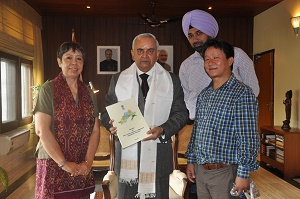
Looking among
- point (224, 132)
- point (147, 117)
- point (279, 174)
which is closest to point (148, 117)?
point (147, 117)

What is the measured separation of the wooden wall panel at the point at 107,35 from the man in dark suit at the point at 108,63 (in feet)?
0.50

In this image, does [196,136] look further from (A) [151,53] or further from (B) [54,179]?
(B) [54,179]

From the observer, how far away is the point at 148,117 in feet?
6.92

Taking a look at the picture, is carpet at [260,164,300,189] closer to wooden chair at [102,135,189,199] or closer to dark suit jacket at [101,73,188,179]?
wooden chair at [102,135,189,199]

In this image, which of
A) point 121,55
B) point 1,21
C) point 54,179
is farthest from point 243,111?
point 121,55

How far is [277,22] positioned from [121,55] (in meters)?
3.56

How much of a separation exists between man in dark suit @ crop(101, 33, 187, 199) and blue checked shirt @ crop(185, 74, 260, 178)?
0.27 metres

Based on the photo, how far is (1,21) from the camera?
4977 mm

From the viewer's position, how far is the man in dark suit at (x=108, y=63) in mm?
7934

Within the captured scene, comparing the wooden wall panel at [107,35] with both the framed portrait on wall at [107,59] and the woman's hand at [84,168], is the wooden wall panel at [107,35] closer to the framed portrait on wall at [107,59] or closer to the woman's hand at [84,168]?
the framed portrait on wall at [107,59]

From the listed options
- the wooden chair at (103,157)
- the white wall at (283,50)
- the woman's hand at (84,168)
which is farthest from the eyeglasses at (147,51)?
the white wall at (283,50)

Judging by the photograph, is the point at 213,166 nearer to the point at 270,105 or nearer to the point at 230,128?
the point at 230,128

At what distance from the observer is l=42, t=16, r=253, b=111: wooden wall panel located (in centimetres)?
788

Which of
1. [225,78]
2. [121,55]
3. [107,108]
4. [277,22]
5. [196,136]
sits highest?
[277,22]
